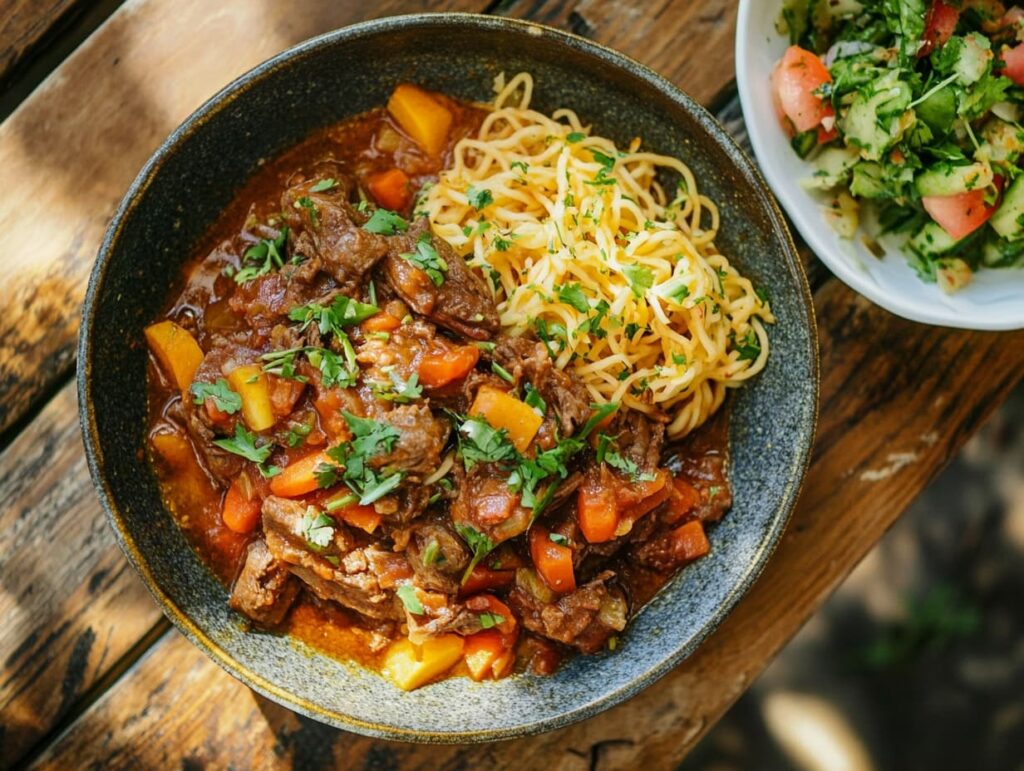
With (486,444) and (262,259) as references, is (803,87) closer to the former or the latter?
(486,444)

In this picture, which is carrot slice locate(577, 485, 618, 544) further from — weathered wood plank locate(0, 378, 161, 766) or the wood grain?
the wood grain

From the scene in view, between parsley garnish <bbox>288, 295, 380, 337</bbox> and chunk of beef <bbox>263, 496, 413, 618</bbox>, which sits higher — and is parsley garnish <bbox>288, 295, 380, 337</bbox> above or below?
above

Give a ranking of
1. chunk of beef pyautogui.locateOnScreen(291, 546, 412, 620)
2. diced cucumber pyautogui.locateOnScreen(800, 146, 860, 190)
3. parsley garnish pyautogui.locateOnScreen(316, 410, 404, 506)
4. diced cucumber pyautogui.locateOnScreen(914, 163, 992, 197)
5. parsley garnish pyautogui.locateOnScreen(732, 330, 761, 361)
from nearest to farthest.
Answer: parsley garnish pyautogui.locateOnScreen(316, 410, 404, 506), diced cucumber pyautogui.locateOnScreen(914, 163, 992, 197), chunk of beef pyautogui.locateOnScreen(291, 546, 412, 620), diced cucumber pyautogui.locateOnScreen(800, 146, 860, 190), parsley garnish pyautogui.locateOnScreen(732, 330, 761, 361)

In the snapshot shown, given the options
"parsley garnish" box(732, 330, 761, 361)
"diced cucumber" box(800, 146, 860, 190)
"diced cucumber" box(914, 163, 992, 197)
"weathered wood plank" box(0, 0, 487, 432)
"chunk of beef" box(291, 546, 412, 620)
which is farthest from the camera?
"weathered wood plank" box(0, 0, 487, 432)

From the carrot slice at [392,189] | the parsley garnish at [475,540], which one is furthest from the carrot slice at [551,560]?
the carrot slice at [392,189]

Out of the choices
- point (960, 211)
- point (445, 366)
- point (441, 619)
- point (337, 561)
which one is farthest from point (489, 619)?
point (960, 211)

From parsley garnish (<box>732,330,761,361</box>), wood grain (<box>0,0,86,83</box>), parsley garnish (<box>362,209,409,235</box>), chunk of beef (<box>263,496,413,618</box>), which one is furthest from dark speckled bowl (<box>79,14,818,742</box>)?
wood grain (<box>0,0,86,83</box>)
